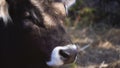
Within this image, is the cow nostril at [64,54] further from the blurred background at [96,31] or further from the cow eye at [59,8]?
the blurred background at [96,31]

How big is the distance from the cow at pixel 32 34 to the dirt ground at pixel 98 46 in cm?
135

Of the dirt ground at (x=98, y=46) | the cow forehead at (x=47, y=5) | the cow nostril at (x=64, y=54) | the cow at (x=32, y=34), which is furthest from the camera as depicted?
the dirt ground at (x=98, y=46)

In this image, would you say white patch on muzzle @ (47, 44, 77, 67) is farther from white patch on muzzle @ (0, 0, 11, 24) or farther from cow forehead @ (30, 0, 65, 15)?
white patch on muzzle @ (0, 0, 11, 24)

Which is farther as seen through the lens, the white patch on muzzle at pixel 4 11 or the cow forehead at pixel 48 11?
the cow forehead at pixel 48 11

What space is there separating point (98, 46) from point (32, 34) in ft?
12.6

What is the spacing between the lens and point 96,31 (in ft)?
33.7

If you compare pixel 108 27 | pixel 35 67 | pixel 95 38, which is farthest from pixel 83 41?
pixel 35 67

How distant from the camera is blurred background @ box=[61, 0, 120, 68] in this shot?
8086 millimetres

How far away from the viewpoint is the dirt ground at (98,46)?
7.85 meters

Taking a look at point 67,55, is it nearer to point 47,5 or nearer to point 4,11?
point 47,5

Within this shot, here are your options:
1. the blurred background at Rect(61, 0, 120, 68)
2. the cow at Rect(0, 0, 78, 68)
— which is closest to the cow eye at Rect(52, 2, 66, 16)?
the cow at Rect(0, 0, 78, 68)

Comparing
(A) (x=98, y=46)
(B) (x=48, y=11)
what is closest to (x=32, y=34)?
(B) (x=48, y=11)

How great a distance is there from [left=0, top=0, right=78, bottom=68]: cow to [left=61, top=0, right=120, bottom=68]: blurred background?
1350mm

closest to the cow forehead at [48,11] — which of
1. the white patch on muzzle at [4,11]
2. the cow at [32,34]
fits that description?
the cow at [32,34]
